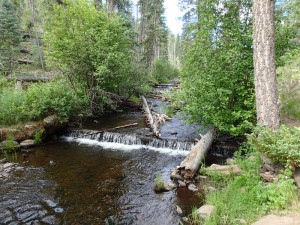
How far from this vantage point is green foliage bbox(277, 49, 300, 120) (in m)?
6.65

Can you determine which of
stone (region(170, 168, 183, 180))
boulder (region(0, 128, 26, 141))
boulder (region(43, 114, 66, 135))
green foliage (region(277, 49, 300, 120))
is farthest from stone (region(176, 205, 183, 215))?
boulder (region(0, 128, 26, 141))

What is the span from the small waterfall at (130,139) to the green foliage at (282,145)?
4.33 meters

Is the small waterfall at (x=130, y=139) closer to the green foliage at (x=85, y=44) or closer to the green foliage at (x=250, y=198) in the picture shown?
the green foliage at (x=85, y=44)

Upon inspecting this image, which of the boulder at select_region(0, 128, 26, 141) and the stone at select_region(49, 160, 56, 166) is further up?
the boulder at select_region(0, 128, 26, 141)

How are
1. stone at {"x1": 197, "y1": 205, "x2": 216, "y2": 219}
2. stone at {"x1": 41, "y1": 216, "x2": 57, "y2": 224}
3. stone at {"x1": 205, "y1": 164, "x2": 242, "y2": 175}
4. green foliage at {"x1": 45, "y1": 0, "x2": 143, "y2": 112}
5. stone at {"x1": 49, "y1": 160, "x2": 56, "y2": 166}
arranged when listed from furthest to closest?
green foliage at {"x1": 45, "y1": 0, "x2": 143, "y2": 112}
stone at {"x1": 49, "y1": 160, "x2": 56, "y2": 166}
stone at {"x1": 205, "y1": 164, "x2": 242, "y2": 175}
stone at {"x1": 41, "y1": 216, "x2": 57, "y2": 224}
stone at {"x1": 197, "y1": 205, "x2": 216, "y2": 219}

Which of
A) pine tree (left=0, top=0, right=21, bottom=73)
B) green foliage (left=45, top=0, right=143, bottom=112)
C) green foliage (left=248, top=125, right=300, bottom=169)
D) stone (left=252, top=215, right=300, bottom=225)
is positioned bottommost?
stone (left=252, top=215, right=300, bottom=225)

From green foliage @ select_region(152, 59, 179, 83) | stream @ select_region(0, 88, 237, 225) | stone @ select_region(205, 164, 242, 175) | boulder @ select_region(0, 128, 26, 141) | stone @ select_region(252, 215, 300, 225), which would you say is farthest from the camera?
green foliage @ select_region(152, 59, 179, 83)

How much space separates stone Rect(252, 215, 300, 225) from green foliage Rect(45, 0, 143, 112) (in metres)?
9.88

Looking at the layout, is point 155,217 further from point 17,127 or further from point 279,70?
point 17,127

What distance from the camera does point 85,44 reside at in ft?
35.8

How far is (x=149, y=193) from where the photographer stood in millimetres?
5145

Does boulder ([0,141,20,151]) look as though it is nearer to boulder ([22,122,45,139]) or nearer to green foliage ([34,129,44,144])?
boulder ([22,122,45,139])

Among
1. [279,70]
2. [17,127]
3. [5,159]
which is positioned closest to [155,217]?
[5,159]

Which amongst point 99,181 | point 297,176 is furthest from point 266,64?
point 99,181
